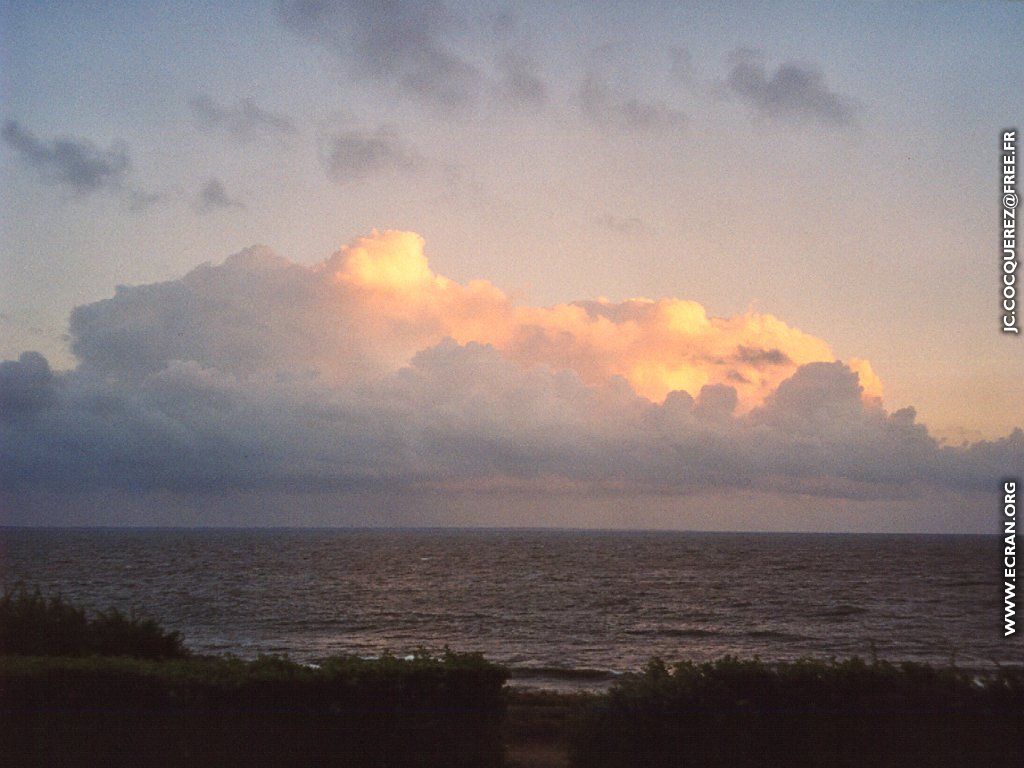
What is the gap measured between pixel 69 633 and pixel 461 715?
257 inches

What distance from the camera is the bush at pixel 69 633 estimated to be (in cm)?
1273

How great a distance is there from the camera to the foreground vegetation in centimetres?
988

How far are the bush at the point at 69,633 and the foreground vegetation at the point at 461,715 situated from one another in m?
2.03

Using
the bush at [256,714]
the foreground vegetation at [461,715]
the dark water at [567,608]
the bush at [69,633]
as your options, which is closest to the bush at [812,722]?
the foreground vegetation at [461,715]

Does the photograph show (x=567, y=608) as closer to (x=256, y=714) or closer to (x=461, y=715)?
(x=461, y=715)

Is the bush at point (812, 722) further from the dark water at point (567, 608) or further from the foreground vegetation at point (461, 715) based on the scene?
the dark water at point (567, 608)

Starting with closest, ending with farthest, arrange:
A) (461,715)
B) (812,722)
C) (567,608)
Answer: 1. (812,722)
2. (461,715)
3. (567,608)

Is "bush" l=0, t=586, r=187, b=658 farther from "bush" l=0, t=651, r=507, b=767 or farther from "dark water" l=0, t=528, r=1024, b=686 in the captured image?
"dark water" l=0, t=528, r=1024, b=686

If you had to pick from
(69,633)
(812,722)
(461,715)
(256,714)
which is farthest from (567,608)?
(256,714)

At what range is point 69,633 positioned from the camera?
509 inches

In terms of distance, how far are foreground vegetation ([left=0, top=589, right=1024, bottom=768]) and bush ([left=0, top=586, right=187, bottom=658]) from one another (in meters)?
2.03

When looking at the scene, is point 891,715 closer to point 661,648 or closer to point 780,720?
point 780,720

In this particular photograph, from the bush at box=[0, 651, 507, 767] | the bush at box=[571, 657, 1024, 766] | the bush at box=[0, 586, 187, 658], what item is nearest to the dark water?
the bush at box=[571, 657, 1024, 766]

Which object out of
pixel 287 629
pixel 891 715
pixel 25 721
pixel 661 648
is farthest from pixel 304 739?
pixel 287 629
